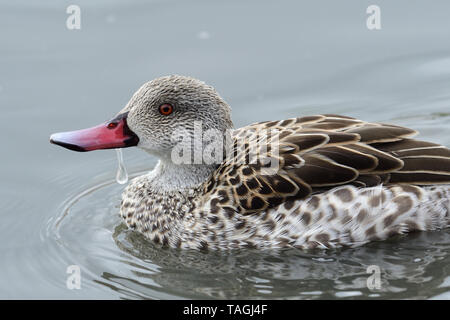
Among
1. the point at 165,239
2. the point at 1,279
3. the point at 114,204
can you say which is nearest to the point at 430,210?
the point at 165,239

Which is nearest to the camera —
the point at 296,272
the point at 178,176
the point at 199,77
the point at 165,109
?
the point at 296,272

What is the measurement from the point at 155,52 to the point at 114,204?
3.28 meters

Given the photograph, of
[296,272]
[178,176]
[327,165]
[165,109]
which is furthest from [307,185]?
[165,109]

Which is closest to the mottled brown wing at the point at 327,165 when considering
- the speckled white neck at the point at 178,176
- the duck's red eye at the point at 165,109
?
the speckled white neck at the point at 178,176

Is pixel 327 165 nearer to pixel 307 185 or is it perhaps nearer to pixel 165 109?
pixel 307 185

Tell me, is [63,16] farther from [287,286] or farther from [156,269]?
[287,286]

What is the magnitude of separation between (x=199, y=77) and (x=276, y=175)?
4.05 meters

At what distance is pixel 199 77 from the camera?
11867mm

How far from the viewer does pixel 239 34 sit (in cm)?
1273

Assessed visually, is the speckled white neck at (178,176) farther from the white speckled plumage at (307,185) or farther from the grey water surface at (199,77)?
the grey water surface at (199,77)

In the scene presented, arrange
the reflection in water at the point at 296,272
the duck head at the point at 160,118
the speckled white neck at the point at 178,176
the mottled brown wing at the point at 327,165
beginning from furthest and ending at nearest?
1. the speckled white neck at the point at 178,176
2. the duck head at the point at 160,118
3. the mottled brown wing at the point at 327,165
4. the reflection in water at the point at 296,272

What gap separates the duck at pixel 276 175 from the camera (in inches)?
322

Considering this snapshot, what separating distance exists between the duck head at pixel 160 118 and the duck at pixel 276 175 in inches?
0.4

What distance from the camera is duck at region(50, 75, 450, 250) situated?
8.17 meters
